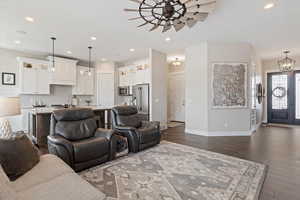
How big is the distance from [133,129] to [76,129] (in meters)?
1.16

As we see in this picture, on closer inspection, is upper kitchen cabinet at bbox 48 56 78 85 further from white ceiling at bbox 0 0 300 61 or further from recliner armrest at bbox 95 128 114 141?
recliner armrest at bbox 95 128 114 141

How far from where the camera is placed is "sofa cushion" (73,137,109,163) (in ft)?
8.29

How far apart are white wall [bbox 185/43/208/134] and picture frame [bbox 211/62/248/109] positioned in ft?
1.18

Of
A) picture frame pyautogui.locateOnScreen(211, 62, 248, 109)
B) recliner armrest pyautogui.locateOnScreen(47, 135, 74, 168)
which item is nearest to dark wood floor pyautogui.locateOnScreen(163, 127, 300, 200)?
picture frame pyautogui.locateOnScreen(211, 62, 248, 109)

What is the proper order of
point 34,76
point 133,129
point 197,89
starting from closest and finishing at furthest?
point 133,129
point 197,89
point 34,76

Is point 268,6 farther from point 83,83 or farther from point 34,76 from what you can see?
point 34,76

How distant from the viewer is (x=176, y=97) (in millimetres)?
7879

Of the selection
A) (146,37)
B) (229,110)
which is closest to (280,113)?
(229,110)

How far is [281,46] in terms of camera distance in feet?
17.6

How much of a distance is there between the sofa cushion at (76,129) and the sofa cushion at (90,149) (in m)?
0.35

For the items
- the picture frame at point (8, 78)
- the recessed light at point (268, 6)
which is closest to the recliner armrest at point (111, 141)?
the recessed light at point (268, 6)

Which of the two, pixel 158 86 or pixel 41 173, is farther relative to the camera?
pixel 158 86

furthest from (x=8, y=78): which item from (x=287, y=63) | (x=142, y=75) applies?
(x=287, y=63)

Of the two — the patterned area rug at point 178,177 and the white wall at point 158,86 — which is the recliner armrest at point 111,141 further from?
the white wall at point 158,86
